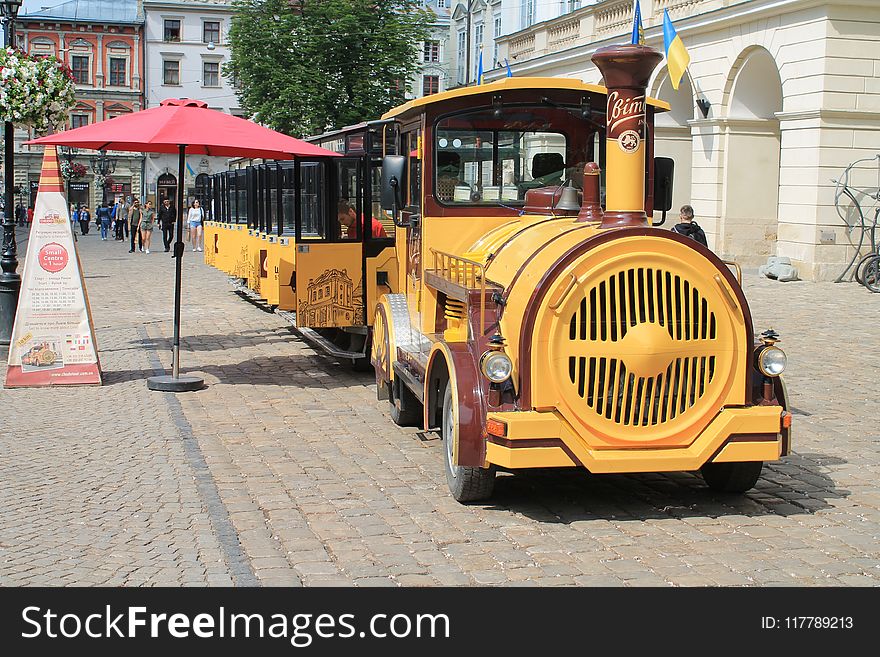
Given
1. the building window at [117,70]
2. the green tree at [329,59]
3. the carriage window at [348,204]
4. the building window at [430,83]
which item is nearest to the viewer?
the carriage window at [348,204]

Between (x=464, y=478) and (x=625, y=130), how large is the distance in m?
2.22

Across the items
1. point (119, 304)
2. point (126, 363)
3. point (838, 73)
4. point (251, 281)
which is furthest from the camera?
point (838, 73)

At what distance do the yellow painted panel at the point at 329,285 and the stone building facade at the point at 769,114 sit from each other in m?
13.2

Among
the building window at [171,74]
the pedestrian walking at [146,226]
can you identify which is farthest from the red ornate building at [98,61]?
the pedestrian walking at [146,226]

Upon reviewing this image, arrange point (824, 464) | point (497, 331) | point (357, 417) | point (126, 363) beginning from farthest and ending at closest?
point (126, 363) → point (357, 417) → point (824, 464) → point (497, 331)

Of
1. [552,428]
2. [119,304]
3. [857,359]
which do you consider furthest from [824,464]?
[119,304]

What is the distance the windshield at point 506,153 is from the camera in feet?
27.7

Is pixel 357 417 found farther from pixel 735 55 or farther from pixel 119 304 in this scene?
pixel 735 55

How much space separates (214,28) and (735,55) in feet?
179

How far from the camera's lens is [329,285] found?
12164 millimetres

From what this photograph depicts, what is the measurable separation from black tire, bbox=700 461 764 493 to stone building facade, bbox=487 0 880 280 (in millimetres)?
16555

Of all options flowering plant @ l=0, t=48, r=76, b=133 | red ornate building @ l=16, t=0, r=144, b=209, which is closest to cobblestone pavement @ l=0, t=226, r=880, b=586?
flowering plant @ l=0, t=48, r=76, b=133

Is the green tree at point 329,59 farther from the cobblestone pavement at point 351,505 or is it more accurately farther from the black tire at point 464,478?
the black tire at point 464,478

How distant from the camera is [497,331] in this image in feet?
22.5
